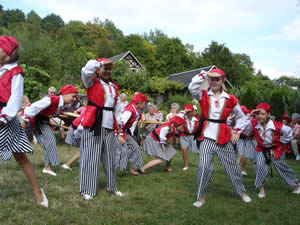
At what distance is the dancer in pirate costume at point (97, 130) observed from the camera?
13.3ft

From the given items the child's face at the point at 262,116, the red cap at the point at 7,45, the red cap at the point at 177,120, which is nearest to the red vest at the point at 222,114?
the child's face at the point at 262,116

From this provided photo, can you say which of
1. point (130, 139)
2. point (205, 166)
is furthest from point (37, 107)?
point (205, 166)

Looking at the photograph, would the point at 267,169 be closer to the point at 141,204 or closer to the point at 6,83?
the point at 141,204

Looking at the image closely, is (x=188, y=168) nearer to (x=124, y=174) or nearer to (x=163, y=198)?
(x=124, y=174)

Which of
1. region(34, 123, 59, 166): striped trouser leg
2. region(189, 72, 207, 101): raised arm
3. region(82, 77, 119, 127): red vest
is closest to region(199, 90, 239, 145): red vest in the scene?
region(189, 72, 207, 101): raised arm

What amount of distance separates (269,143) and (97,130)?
3010 mm

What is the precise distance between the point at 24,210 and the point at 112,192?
140 cm

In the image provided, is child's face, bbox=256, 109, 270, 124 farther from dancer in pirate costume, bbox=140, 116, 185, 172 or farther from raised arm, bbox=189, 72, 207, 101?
dancer in pirate costume, bbox=140, 116, 185, 172

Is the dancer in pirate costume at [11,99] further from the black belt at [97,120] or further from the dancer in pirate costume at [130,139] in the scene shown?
the dancer in pirate costume at [130,139]

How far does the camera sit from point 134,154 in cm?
648

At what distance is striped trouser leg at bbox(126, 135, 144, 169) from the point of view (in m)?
6.38

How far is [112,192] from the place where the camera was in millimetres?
4422

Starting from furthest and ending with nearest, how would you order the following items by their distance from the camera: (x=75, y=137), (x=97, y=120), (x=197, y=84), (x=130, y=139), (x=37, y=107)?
(x=130, y=139) < (x=75, y=137) < (x=37, y=107) < (x=97, y=120) < (x=197, y=84)

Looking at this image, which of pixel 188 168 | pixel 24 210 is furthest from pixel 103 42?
pixel 24 210
